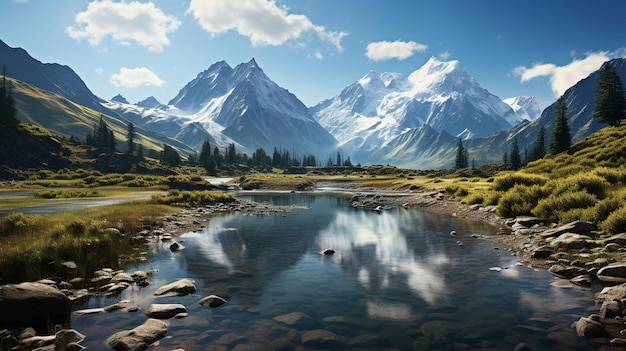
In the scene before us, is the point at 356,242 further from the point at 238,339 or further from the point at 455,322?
the point at 238,339

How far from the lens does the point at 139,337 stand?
35.7 ft

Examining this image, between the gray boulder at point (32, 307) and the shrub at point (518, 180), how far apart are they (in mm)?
45310

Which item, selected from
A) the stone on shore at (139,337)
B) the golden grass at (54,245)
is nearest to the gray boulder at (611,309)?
the stone on shore at (139,337)

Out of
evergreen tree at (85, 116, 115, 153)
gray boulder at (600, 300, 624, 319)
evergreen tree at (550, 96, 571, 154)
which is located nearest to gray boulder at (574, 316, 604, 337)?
gray boulder at (600, 300, 624, 319)

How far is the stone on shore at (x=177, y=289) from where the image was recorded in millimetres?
15297

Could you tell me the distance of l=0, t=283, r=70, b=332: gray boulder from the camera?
11359mm

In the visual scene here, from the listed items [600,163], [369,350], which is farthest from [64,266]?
[600,163]

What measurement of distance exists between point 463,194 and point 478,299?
155 ft

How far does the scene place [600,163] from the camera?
165 ft

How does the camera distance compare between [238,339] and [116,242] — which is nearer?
[238,339]

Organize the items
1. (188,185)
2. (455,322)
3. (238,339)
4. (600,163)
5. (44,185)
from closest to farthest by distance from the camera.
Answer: (238,339), (455,322), (600,163), (44,185), (188,185)

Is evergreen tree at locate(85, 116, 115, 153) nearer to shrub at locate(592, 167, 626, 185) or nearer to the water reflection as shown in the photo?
the water reflection

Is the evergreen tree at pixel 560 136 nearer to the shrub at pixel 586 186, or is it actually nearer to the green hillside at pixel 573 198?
the green hillside at pixel 573 198

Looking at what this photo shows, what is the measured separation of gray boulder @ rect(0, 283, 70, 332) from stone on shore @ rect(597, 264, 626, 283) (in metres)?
21.8
